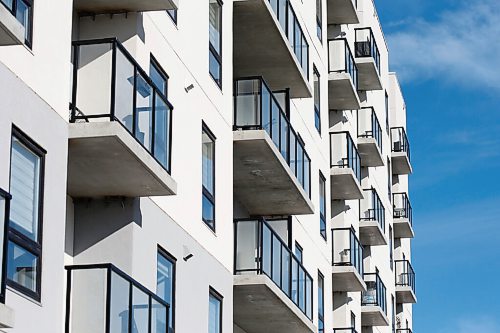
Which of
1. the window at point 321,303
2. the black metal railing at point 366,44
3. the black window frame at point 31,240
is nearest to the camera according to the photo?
the black window frame at point 31,240

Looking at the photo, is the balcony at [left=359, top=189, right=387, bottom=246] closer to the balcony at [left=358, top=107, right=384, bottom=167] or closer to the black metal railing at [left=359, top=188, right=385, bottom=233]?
the black metal railing at [left=359, top=188, right=385, bottom=233]

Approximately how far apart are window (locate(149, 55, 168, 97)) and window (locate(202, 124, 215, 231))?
2647mm

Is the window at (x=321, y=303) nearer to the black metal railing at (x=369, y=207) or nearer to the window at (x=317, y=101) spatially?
the window at (x=317, y=101)

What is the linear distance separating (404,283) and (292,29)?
27.7 metres

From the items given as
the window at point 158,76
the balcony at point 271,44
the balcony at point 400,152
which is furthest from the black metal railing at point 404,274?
the window at point 158,76

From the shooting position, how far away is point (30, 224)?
16.2 meters

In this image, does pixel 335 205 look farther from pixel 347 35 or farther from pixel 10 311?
pixel 10 311

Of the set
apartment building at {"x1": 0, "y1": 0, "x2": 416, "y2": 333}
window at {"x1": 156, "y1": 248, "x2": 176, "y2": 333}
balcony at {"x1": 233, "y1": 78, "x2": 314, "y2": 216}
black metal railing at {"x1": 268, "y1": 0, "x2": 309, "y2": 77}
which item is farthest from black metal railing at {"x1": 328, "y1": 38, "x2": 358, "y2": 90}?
window at {"x1": 156, "y1": 248, "x2": 176, "y2": 333}

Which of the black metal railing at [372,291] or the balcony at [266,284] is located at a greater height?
the black metal railing at [372,291]

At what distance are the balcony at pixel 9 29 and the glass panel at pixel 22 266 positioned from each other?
8.57ft

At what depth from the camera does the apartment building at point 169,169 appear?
53.6ft

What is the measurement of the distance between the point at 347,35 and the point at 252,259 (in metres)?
21.4

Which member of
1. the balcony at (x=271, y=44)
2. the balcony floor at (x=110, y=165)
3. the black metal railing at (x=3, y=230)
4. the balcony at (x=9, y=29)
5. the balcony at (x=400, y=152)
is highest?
the balcony at (x=400, y=152)

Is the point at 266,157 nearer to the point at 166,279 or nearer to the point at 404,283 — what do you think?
the point at 166,279
